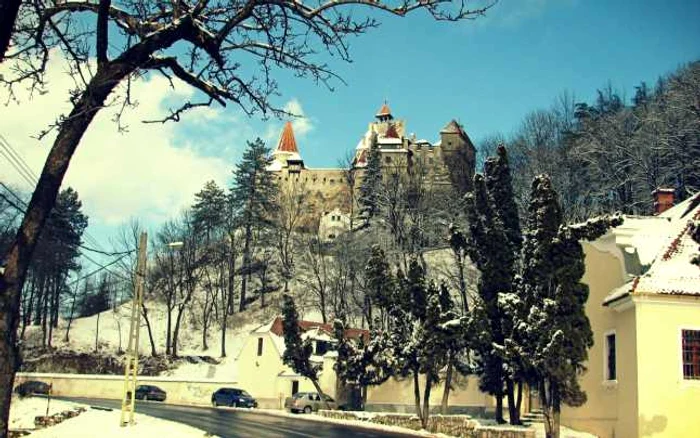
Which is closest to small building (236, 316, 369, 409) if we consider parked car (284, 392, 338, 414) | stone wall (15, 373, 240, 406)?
stone wall (15, 373, 240, 406)

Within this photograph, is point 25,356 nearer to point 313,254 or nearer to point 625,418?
point 313,254

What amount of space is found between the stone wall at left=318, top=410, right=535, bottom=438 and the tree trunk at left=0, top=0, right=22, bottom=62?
20653 millimetres

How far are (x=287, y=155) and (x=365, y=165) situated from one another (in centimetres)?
3186

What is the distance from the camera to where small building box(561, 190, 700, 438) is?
20.4 metres

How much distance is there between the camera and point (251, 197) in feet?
256

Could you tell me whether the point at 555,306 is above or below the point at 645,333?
above

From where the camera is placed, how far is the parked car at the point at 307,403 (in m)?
41.7

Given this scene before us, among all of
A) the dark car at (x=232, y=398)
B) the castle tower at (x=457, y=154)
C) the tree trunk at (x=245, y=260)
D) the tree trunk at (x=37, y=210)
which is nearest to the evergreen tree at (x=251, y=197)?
the tree trunk at (x=245, y=260)

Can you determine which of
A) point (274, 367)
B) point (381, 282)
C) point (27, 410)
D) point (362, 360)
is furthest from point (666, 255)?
point (274, 367)

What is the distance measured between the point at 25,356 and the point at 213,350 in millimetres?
15916

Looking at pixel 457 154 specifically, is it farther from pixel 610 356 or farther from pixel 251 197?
pixel 610 356

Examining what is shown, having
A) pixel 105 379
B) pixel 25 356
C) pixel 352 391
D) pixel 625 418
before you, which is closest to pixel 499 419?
pixel 625 418

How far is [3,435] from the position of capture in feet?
22.4

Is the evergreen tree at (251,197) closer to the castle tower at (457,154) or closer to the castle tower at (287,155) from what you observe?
the castle tower at (457,154)
